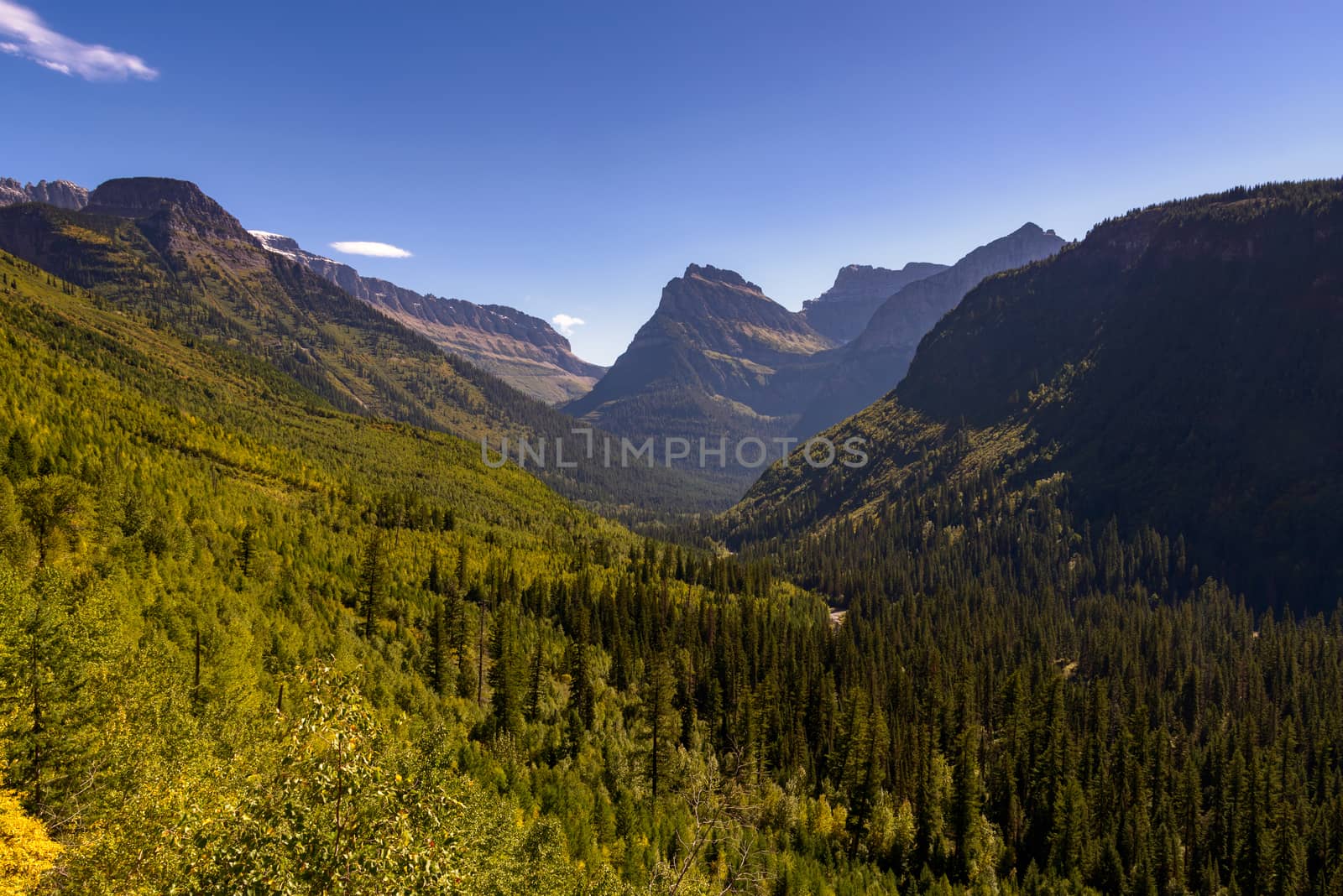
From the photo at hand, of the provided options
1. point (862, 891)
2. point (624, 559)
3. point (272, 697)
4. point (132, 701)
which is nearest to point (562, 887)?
point (132, 701)

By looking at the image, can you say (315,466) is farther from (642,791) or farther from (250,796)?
(250,796)

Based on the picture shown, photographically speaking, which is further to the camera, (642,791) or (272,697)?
(642,791)

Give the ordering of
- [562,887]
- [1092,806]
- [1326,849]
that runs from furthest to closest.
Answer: [1092,806] < [1326,849] < [562,887]

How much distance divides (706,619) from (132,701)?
381ft

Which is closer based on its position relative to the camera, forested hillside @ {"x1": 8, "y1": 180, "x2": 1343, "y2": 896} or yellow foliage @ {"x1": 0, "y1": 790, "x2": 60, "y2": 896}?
yellow foliage @ {"x1": 0, "y1": 790, "x2": 60, "y2": 896}

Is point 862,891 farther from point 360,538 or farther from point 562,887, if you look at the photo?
point 360,538

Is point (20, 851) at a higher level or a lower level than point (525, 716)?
higher

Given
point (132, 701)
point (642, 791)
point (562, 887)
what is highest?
point (132, 701)

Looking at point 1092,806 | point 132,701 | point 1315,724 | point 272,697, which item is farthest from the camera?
point 1315,724

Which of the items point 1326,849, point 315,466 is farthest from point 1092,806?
point 315,466

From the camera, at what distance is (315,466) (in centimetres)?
19475

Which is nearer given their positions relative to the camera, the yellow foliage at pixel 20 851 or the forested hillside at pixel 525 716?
the yellow foliage at pixel 20 851

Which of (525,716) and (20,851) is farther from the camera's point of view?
(525,716)

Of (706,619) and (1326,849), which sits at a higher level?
(706,619)
